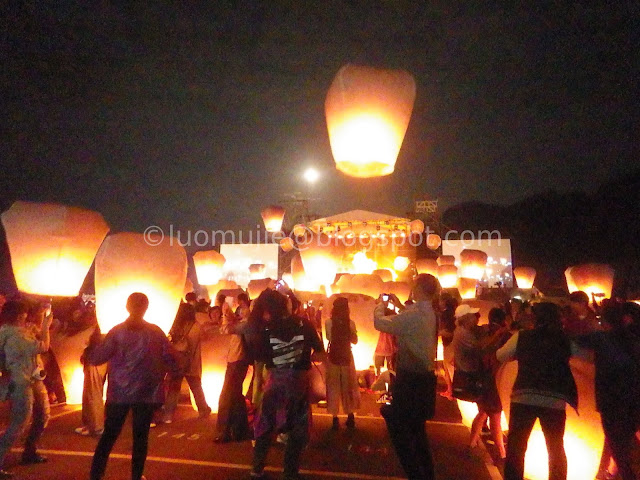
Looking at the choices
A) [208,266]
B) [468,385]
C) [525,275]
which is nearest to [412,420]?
[468,385]

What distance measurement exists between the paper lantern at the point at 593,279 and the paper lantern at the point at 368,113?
991 cm

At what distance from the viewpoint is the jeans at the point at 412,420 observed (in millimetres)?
3490

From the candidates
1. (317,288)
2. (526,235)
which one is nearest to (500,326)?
(317,288)

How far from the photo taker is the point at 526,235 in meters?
33.3

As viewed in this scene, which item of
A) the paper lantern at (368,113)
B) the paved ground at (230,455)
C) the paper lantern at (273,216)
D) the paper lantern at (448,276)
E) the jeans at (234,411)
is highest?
the paper lantern at (273,216)

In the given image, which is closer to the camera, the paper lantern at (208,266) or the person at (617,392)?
the person at (617,392)

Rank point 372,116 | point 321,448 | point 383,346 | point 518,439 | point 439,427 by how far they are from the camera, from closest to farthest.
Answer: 1. point 518,439
2. point 372,116
3. point 321,448
4. point 439,427
5. point 383,346

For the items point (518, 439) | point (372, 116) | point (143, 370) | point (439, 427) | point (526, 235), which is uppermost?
point (526, 235)

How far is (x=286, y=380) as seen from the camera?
3.95m

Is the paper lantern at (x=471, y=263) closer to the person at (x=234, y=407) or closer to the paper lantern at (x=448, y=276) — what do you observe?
the paper lantern at (x=448, y=276)

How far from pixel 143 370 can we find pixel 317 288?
9066 millimetres

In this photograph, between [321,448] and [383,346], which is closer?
[321,448]

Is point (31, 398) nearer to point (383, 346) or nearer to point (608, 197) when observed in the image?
point (383, 346)

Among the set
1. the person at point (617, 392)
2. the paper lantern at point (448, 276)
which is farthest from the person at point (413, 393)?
the paper lantern at point (448, 276)
